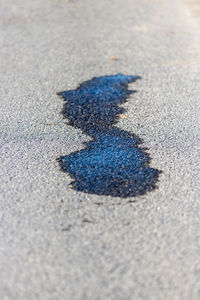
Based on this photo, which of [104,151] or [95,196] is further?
[104,151]

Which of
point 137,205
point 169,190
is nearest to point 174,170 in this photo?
point 169,190

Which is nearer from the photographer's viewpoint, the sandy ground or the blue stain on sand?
the sandy ground

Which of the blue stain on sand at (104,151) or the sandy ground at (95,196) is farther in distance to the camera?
the blue stain on sand at (104,151)

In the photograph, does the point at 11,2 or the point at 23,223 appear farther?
the point at 11,2

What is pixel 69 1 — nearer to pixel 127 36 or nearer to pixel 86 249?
pixel 127 36
